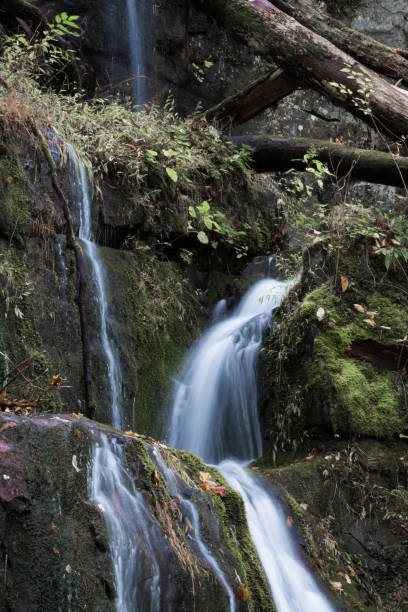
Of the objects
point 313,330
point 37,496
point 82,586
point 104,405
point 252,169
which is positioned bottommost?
point 82,586

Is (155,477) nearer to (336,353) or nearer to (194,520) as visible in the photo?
(194,520)

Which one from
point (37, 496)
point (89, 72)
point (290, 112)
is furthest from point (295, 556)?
point (290, 112)

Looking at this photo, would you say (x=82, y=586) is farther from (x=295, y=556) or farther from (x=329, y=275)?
(x=329, y=275)

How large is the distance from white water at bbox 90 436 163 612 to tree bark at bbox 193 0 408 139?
479cm

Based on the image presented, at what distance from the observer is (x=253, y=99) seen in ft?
25.0

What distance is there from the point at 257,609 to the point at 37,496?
4.88 ft

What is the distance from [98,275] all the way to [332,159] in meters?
3.30

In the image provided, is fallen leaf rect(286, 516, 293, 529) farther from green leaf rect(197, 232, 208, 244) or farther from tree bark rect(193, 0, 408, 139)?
tree bark rect(193, 0, 408, 139)

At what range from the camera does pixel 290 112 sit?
39.8 feet

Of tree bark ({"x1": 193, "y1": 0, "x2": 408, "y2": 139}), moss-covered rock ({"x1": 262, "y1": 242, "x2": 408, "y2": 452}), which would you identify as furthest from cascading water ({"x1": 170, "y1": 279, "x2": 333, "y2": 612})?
tree bark ({"x1": 193, "y1": 0, "x2": 408, "y2": 139})

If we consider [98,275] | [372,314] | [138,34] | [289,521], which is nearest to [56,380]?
[289,521]

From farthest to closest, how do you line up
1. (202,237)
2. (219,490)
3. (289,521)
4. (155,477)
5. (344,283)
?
(202,237), (344,283), (289,521), (219,490), (155,477)

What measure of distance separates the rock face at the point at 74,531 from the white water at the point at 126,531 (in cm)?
4

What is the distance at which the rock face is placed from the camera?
2.11 metres
